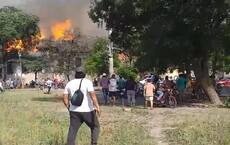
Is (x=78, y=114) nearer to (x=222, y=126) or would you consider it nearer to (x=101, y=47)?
(x=222, y=126)

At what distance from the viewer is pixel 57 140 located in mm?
14805

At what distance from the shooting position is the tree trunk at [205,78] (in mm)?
32219

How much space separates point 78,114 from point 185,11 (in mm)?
17012

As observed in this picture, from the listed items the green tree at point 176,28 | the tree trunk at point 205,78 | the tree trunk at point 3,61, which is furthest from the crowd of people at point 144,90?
the tree trunk at point 3,61

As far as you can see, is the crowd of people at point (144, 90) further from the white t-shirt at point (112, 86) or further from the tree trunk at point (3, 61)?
the tree trunk at point (3, 61)

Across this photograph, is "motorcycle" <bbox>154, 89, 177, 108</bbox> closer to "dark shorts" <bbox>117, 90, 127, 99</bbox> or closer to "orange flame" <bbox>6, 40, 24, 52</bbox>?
"dark shorts" <bbox>117, 90, 127, 99</bbox>

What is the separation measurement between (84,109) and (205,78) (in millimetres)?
20443

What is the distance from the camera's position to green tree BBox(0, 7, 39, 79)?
3738 inches

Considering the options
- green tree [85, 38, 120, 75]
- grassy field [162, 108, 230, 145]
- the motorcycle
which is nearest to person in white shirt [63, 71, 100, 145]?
grassy field [162, 108, 230, 145]

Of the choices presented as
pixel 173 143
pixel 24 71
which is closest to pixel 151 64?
pixel 173 143

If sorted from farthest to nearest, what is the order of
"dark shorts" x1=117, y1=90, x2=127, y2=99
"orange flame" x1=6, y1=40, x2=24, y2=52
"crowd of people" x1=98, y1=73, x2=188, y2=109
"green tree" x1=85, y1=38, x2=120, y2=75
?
"orange flame" x1=6, y1=40, x2=24, y2=52 → "green tree" x1=85, y1=38, x2=120, y2=75 → "dark shorts" x1=117, y1=90, x2=127, y2=99 → "crowd of people" x1=98, y1=73, x2=188, y2=109

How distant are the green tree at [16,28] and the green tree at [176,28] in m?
62.9

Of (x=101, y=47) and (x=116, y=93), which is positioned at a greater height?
(x=101, y=47)

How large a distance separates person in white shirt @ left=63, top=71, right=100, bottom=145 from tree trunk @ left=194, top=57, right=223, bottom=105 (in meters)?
19.9
